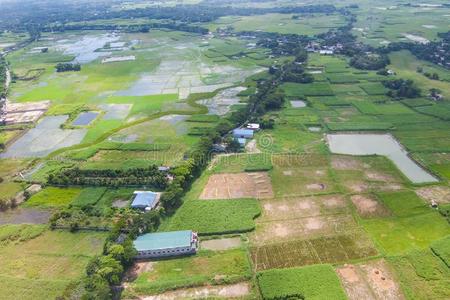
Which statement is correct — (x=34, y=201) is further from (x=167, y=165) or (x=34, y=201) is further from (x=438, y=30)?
(x=438, y=30)

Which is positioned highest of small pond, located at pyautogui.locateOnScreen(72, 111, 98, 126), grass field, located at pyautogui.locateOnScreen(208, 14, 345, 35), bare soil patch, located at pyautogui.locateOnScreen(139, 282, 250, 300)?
grass field, located at pyautogui.locateOnScreen(208, 14, 345, 35)

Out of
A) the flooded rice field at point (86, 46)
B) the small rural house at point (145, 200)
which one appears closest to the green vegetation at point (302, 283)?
the small rural house at point (145, 200)

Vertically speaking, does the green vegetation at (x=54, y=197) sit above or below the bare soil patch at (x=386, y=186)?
above

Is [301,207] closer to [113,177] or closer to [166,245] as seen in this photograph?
[166,245]

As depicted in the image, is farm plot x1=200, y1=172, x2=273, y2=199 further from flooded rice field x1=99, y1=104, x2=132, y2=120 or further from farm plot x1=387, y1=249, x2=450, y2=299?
flooded rice field x1=99, y1=104, x2=132, y2=120

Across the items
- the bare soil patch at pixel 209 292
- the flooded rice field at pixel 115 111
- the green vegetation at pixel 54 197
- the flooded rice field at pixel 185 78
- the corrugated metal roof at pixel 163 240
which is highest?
the flooded rice field at pixel 185 78

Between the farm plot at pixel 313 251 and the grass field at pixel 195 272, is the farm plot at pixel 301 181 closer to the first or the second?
the farm plot at pixel 313 251

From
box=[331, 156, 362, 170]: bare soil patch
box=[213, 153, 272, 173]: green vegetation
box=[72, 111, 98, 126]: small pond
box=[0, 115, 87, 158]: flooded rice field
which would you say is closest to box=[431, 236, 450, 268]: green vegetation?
box=[331, 156, 362, 170]: bare soil patch
